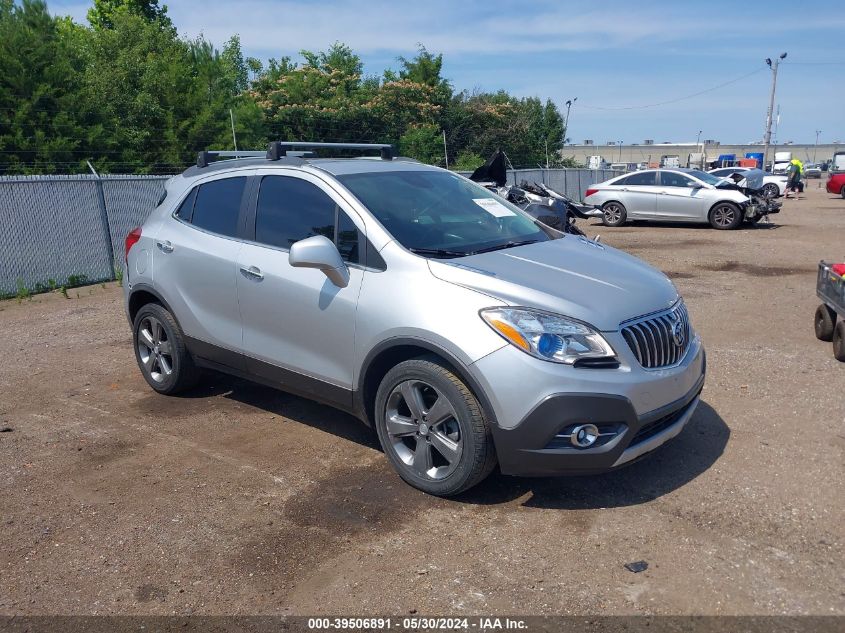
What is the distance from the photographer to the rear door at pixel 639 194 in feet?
63.0

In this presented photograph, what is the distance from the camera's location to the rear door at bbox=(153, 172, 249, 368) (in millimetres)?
5145

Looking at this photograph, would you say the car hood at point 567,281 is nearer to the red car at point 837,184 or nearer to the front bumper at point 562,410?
the front bumper at point 562,410

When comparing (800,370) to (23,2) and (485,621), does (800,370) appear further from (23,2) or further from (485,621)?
(23,2)

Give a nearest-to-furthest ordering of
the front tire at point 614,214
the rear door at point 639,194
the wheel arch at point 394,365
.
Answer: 1. the wheel arch at point 394,365
2. the rear door at point 639,194
3. the front tire at point 614,214

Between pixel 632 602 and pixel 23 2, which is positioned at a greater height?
pixel 23 2

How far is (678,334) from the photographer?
13.8 ft

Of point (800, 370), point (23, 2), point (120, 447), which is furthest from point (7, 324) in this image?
point (23, 2)

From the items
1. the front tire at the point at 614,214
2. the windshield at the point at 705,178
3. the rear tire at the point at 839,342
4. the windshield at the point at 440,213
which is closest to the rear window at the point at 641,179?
the front tire at the point at 614,214

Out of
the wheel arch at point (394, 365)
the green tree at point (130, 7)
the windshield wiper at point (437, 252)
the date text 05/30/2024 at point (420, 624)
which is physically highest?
the green tree at point (130, 7)

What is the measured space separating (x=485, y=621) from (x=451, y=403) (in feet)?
3.77

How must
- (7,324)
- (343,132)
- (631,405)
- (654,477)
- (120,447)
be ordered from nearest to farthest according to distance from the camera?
1. (631,405)
2. (654,477)
3. (120,447)
4. (7,324)
5. (343,132)

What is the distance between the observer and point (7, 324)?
9.27 m

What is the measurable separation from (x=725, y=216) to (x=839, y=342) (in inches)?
497

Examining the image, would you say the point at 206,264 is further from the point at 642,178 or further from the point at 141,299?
the point at 642,178
